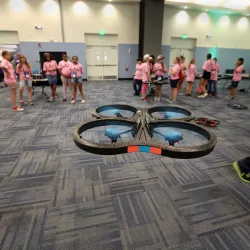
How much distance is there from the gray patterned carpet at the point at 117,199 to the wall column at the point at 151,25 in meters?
8.17

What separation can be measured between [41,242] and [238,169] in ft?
7.00

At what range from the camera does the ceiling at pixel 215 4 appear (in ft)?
31.4

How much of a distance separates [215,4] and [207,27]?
60.2 inches

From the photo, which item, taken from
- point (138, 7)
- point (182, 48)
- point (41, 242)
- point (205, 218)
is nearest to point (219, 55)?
point (182, 48)

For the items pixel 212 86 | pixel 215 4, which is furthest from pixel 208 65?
pixel 215 4

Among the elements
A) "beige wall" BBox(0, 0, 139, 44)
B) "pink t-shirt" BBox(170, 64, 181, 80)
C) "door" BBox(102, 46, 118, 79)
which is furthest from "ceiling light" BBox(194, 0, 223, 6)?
"pink t-shirt" BBox(170, 64, 181, 80)

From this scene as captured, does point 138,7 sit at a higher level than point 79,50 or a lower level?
higher

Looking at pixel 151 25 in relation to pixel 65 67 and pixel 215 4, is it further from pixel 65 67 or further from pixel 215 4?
pixel 65 67

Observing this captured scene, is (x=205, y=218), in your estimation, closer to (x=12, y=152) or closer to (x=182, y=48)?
(x=12, y=152)

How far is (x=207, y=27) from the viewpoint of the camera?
11.4 m

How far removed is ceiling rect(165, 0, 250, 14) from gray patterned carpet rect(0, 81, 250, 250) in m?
9.30

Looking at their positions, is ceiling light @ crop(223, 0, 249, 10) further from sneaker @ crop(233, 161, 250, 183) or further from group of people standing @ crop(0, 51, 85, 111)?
A: sneaker @ crop(233, 161, 250, 183)

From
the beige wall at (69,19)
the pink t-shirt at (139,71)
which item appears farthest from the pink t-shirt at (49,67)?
the beige wall at (69,19)

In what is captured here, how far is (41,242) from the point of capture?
1350mm
